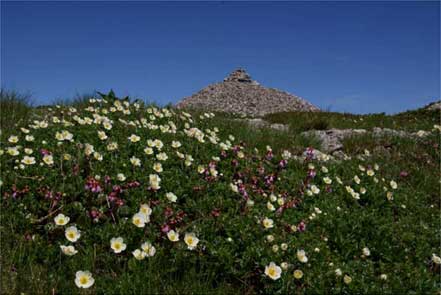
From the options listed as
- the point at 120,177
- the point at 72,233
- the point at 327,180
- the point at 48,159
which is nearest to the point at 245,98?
the point at 327,180

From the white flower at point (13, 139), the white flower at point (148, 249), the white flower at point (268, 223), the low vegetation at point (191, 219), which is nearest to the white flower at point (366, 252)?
the low vegetation at point (191, 219)

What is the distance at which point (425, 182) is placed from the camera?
7.46 metres

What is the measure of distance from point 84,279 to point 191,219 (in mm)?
1388

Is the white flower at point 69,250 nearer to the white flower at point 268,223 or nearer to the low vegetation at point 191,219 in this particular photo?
the low vegetation at point 191,219

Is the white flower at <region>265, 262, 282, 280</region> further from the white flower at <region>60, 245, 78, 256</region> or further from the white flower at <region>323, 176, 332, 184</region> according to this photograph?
the white flower at <region>323, 176, 332, 184</region>

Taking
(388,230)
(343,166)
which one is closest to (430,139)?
(343,166)

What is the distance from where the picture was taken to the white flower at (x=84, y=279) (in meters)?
3.51

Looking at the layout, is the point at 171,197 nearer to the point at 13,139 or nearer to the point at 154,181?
the point at 154,181

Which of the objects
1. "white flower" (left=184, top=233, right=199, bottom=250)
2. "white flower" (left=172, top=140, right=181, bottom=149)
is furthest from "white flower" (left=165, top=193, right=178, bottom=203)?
"white flower" (left=172, top=140, right=181, bottom=149)

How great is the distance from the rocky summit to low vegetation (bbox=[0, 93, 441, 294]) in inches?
1023

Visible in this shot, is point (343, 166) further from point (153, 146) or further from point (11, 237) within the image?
point (11, 237)

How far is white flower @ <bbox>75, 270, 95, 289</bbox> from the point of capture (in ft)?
11.5

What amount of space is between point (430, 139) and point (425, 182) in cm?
259

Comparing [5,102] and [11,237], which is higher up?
[5,102]
